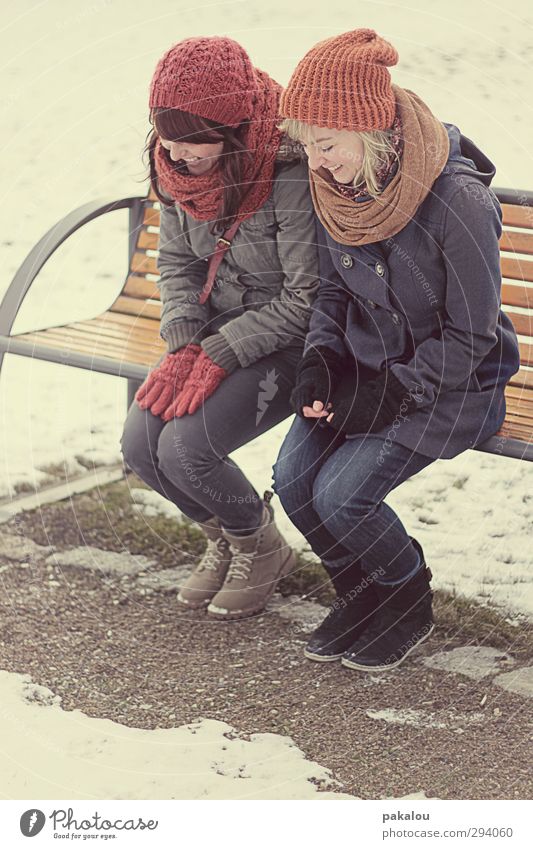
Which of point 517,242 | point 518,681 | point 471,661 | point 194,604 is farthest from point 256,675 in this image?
point 517,242

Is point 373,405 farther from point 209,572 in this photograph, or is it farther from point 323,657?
point 209,572

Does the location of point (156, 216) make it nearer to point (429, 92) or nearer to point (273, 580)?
point (273, 580)

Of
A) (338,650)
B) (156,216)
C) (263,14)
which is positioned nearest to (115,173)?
(263,14)

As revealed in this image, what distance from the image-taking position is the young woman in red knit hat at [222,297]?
264 centimetres

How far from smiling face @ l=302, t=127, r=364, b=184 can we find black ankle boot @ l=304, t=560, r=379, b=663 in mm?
1003

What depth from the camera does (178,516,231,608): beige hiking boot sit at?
3211 mm

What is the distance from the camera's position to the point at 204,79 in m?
2.58

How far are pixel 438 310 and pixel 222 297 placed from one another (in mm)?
651

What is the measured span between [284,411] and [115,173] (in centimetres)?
334

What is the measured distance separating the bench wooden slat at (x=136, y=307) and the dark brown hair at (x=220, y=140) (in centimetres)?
71

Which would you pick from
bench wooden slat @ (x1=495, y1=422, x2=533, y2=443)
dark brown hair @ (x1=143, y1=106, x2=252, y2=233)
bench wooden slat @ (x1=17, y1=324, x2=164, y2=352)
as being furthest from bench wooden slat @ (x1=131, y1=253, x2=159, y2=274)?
bench wooden slat @ (x1=495, y1=422, x2=533, y2=443)

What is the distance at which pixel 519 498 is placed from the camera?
371 cm

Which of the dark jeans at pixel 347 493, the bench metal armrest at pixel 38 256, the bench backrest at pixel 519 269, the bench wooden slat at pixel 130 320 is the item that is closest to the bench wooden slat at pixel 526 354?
the bench backrest at pixel 519 269
